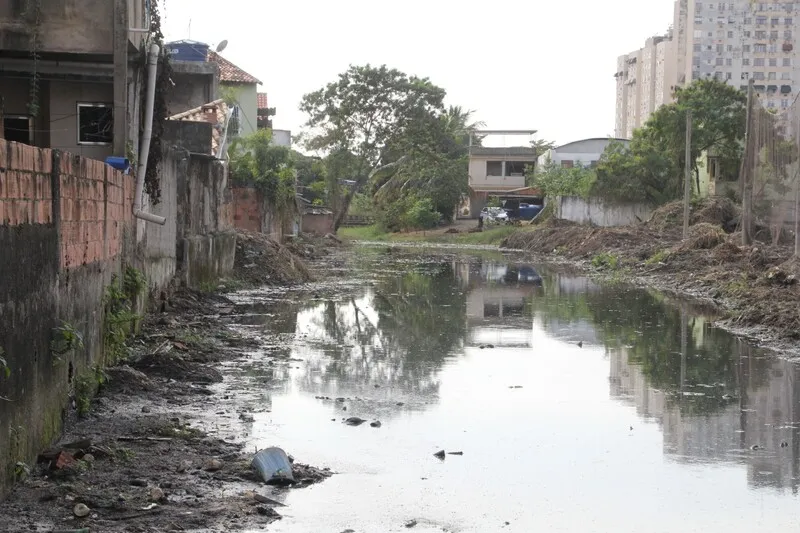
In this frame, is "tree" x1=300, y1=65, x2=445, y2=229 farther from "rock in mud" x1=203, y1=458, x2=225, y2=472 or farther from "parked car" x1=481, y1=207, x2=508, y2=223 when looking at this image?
"rock in mud" x1=203, y1=458, x2=225, y2=472

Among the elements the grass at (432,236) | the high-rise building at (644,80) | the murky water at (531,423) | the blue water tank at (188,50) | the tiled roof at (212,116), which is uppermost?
the high-rise building at (644,80)

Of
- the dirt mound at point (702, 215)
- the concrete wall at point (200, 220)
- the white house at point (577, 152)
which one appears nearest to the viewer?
the concrete wall at point (200, 220)

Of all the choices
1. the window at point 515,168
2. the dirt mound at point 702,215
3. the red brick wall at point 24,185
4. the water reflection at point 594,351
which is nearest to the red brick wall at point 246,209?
the water reflection at point 594,351

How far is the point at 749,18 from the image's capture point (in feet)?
446

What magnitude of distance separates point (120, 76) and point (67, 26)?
4.46 feet

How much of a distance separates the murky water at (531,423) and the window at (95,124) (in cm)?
499

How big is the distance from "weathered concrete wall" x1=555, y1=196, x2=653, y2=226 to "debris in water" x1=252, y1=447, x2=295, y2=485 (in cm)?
4552

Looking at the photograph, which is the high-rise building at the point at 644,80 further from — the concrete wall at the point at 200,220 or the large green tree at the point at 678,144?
the concrete wall at the point at 200,220

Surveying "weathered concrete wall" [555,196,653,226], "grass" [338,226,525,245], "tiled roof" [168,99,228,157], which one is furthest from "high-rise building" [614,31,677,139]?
"tiled roof" [168,99,228,157]

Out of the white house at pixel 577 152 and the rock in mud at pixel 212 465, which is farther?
the white house at pixel 577 152

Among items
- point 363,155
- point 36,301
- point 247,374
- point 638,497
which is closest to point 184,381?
point 247,374

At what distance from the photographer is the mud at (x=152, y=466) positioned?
6.54m

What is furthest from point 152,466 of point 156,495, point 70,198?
point 70,198

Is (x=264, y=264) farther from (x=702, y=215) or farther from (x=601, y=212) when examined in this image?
(x=601, y=212)
